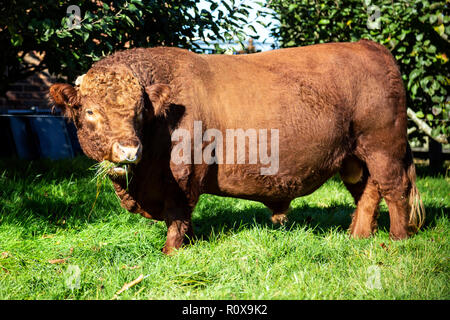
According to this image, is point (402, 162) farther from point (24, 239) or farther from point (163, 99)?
point (24, 239)

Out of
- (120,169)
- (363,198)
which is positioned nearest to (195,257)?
(120,169)

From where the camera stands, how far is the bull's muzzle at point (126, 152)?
109 inches

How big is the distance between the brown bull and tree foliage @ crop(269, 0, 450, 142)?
6.45 ft

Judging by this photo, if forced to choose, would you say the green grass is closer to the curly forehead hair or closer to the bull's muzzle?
the bull's muzzle

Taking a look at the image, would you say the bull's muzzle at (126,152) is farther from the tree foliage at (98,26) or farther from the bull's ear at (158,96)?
the tree foliage at (98,26)

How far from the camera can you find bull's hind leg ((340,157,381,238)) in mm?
4251

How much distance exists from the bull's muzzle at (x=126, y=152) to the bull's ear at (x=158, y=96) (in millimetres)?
408

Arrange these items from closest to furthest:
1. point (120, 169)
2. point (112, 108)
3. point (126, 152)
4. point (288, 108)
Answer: point (126, 152) < point (112, 108) < point (120, 169) < point (288, 108)

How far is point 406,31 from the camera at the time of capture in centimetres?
589

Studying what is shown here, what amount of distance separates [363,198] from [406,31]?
9.29 ft

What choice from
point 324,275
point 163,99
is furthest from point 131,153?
point 324,275

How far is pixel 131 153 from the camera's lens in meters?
2.77

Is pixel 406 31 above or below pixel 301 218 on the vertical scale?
above

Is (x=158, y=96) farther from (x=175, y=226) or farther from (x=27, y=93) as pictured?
(x=27, y=93)
